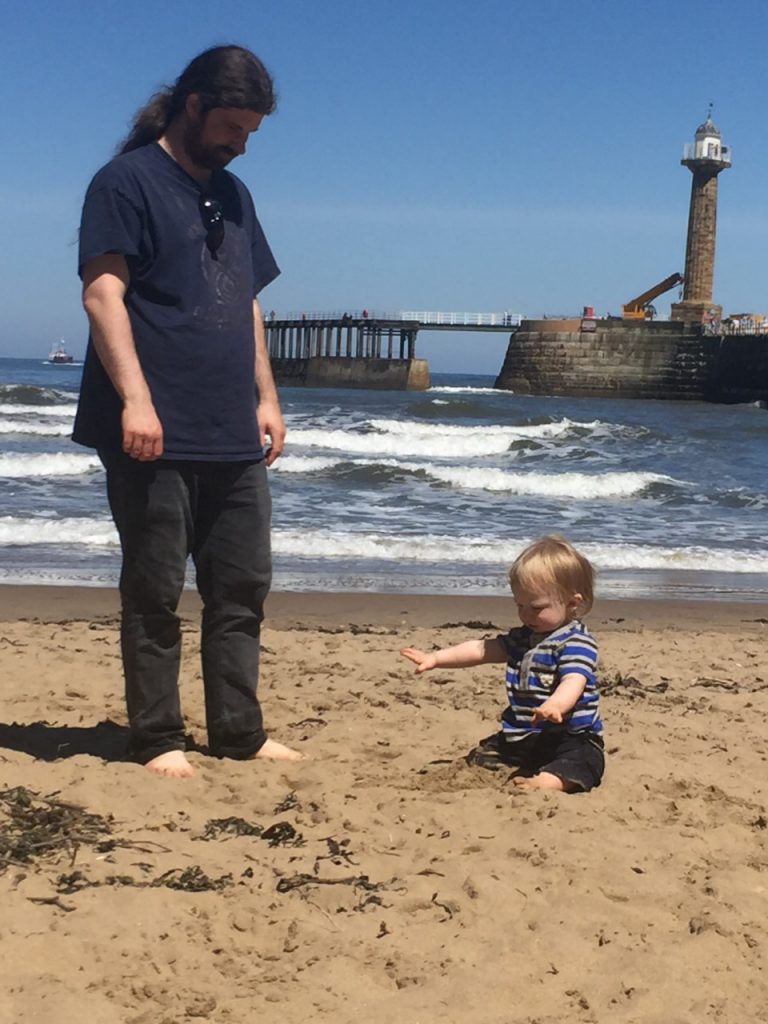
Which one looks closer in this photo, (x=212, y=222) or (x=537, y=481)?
(x=212, y=222)

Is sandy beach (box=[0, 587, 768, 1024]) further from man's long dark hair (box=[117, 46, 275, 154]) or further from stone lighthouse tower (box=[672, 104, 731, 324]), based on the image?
stone lighthouse tower (box=[672, 104, 731, 324])

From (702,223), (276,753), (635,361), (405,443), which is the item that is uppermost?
(702,223)

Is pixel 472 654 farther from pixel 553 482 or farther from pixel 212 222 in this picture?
pixel 553 482

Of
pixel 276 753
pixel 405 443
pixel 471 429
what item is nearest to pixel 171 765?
pixel 276 753

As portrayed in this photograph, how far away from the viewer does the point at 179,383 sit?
3162 millimetres

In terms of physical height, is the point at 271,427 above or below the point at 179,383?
below

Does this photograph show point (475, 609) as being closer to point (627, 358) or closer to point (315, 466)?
point (315, 466)

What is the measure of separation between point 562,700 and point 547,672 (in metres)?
0.15

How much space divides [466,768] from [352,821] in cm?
50

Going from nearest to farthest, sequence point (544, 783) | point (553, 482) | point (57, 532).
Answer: point (544, 783) < point (57, 532) < point (553, 482)

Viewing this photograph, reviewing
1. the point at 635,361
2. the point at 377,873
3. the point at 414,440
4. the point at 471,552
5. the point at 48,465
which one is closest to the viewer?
the point at 377,873

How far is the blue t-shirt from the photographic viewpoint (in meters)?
3.05

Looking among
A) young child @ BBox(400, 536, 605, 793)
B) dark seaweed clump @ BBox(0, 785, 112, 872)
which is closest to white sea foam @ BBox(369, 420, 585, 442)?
young child @ BBox(400, 536, 605, 793)

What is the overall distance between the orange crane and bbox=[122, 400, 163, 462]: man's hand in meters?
51.3
